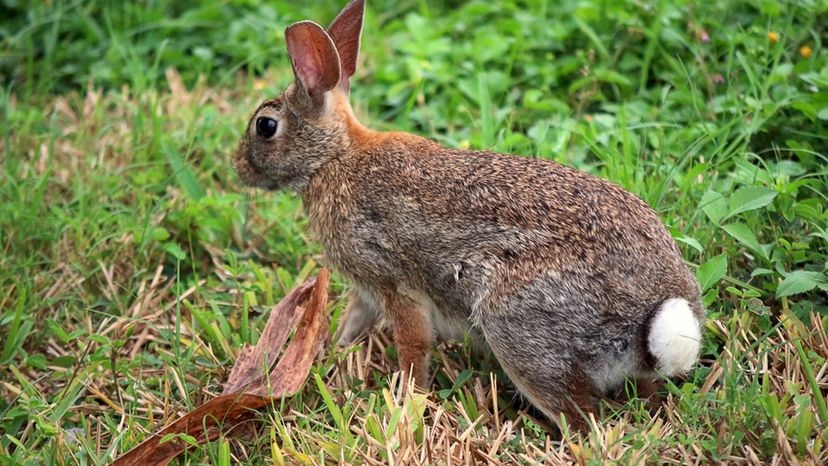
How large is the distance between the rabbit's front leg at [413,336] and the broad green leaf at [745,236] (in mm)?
1285

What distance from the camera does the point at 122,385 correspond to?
4285 millimetres

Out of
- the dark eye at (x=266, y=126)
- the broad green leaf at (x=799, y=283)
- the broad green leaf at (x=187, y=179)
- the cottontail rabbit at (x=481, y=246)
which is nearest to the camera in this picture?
the cottontail rabbit at (x=481, y=246)

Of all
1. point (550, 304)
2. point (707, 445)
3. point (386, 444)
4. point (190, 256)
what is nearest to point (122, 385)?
point (190, 256)

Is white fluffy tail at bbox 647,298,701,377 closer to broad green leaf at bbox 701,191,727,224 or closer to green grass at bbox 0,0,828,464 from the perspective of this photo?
green grass at bbox 0,0,828,464

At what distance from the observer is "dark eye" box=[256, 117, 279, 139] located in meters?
4.60

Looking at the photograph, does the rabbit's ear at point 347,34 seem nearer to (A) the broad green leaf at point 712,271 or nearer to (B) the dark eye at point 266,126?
(B) the dark eye at point 266,126

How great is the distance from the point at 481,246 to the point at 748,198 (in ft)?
3.88

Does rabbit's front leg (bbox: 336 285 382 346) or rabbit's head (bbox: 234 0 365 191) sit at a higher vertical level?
rabbit's head (bbox: 234 0 365 191)

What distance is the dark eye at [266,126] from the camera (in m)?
4.60

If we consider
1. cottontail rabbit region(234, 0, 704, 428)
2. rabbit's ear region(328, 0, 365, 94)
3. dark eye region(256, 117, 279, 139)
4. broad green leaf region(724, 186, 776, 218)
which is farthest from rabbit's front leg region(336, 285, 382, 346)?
broad green leaf region(724, 186, 776, 218)

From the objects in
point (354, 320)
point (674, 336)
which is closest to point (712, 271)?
point (674, 336)

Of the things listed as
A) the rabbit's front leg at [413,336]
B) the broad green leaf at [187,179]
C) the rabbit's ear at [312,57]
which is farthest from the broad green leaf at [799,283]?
the broad green leaf at [187,179]

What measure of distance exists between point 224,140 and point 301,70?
1.51 m

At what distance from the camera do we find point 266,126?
4609mm
